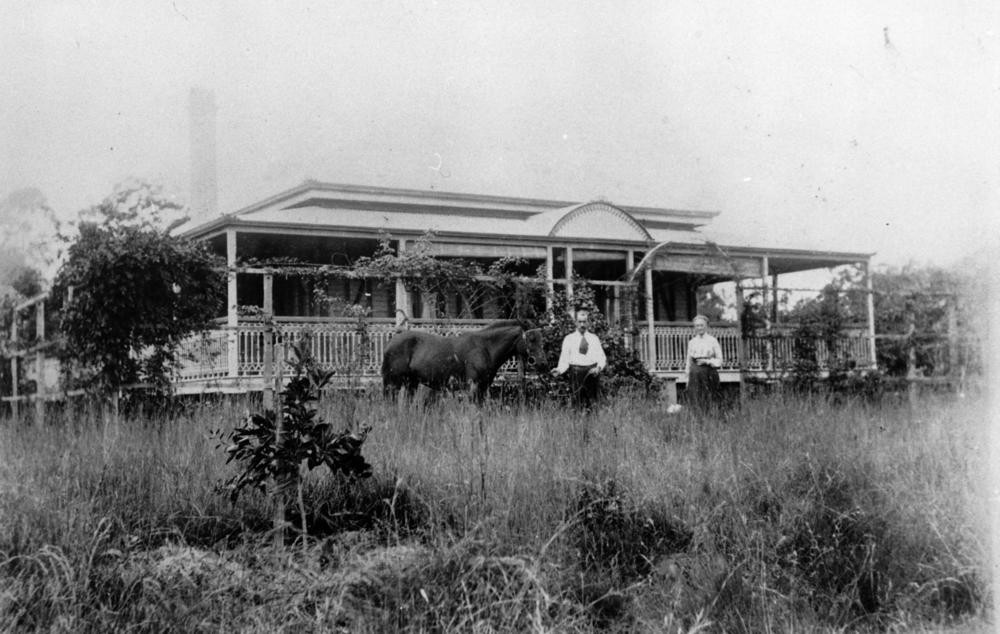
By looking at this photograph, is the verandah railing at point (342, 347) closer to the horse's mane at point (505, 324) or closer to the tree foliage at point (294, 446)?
the horse's mane at point (505, 324)

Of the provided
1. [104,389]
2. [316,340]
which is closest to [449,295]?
[316,340]

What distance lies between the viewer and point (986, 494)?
629 cm

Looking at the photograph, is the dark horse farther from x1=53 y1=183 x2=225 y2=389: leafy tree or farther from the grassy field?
the grassy field

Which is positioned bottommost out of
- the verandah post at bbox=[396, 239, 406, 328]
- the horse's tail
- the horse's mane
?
the horse's mane

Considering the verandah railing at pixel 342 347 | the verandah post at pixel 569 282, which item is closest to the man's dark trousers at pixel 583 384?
the verandah railing at pixel 342 347

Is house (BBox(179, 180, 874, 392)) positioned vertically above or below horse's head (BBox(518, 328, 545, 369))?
above

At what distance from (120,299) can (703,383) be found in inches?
294

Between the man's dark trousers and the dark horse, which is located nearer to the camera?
the man's dark trousers

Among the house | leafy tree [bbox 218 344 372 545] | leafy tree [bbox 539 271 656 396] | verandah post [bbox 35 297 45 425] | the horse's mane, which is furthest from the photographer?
leafy tree [bbox 539 271 656 396]

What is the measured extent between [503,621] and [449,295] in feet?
39.6

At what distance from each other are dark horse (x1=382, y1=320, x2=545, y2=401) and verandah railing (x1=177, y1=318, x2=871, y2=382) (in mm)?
614

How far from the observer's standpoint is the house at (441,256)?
1438 cm

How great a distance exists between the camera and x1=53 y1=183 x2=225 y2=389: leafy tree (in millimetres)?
11438

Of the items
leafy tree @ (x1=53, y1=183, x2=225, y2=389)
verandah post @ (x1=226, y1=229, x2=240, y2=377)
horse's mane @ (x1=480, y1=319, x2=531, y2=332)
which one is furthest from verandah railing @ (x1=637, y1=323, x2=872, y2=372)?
leafy tree @ (x1=53, y1=183, x2=225, y2=389)
